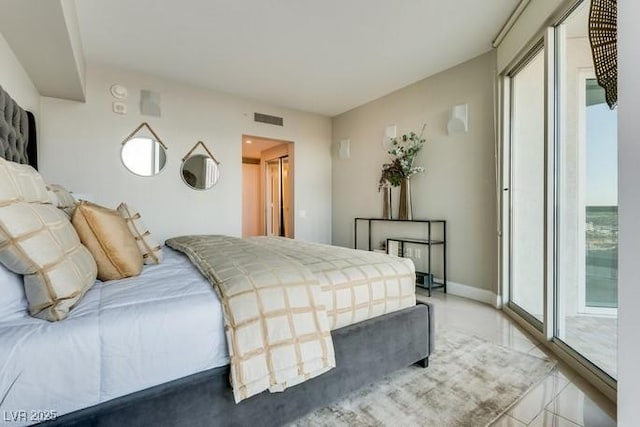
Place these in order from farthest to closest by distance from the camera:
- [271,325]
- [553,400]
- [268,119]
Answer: [268,119] < [553,400] < [271,325]

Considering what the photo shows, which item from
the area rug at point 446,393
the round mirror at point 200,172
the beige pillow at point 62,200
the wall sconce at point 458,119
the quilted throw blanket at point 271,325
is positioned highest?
the wall sconce at point 458,119

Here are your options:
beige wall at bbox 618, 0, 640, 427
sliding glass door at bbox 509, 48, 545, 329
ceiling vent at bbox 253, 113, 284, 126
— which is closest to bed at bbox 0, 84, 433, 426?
beige wall at bbox 618, 0, 640, 427

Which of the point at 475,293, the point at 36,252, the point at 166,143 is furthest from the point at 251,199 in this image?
the point at 36,252

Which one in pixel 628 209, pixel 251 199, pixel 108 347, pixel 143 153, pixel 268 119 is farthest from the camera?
pixel 251 199

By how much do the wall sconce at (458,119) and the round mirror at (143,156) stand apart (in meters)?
3.53

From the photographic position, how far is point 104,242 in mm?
1507

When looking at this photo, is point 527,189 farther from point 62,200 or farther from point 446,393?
point 62,200

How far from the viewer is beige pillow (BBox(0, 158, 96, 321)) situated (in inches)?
38.5

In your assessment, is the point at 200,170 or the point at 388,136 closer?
the point at 200,170

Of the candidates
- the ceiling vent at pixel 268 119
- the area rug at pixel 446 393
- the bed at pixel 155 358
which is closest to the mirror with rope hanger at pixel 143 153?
the ceiling vent at pixel 268 119

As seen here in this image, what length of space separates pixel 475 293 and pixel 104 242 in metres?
3.47

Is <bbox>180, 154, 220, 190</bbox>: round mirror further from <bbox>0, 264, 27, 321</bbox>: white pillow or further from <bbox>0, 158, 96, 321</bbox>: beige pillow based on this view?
<bbox>0, 264, 27, 321</bbox>: white pillow

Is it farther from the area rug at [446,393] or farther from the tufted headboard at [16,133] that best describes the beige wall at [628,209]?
the tufted headboard at [16,133]

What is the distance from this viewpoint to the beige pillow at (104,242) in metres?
1.48
